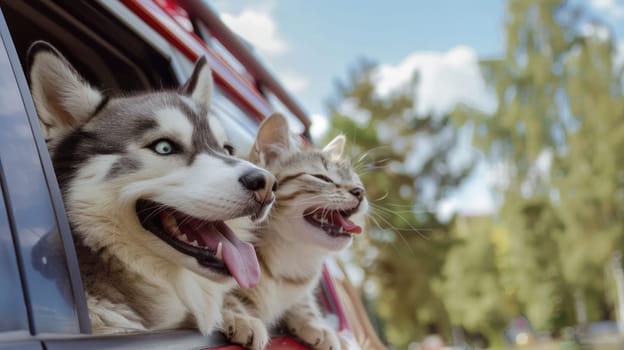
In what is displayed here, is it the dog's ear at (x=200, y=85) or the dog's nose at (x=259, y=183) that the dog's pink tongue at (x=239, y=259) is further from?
the dog's ear at (x=200, y=85)

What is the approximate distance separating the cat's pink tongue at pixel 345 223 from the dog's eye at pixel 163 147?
1039mm

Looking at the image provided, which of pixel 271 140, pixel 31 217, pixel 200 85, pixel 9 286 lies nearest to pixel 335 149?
pixel 271 140

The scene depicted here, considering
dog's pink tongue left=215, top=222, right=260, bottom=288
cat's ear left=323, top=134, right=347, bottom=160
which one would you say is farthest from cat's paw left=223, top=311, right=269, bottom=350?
cat's ear left=323, top=134, right=347, bottom=160

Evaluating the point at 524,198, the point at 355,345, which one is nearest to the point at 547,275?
the point at 524,198

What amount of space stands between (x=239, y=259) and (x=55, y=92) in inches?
24.9

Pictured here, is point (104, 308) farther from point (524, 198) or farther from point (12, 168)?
point (524, 198)

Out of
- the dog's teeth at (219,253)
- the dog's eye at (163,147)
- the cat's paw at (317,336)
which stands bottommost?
the cat's paw at (317,336)

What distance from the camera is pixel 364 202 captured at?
2910 millimetres

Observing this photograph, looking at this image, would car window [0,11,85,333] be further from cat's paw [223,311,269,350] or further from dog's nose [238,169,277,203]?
cat's paw [223,311,269,350]

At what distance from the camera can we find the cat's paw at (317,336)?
2479mm

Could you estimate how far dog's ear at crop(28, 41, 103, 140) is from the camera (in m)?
1.69

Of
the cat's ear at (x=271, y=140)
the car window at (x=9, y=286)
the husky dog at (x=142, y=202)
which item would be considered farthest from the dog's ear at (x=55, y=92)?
the cat's ear at (x=271, y=140)

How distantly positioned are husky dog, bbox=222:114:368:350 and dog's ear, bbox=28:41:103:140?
73 centimetres

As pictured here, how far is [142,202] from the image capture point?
1740 millimetres
